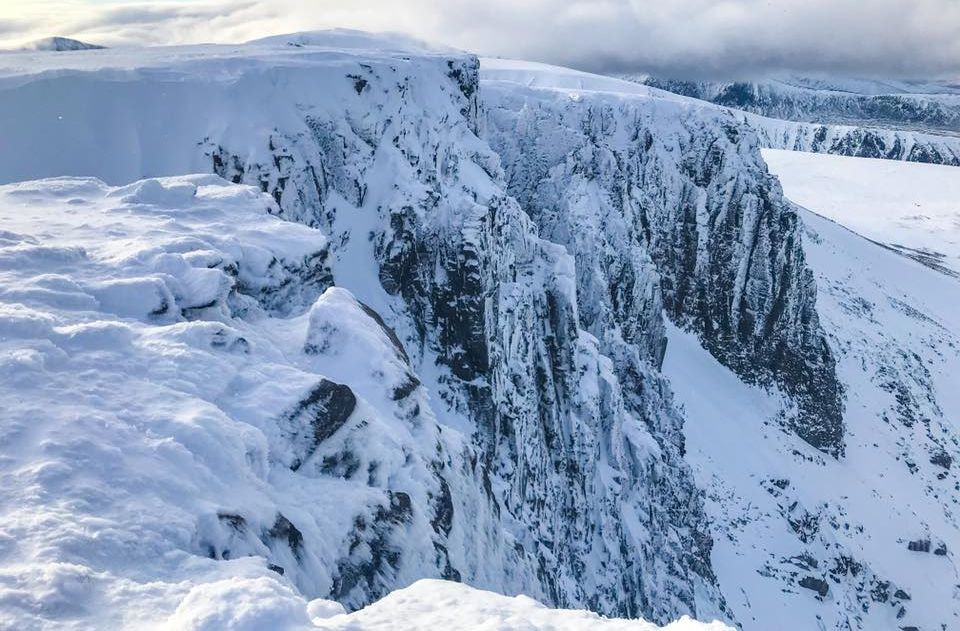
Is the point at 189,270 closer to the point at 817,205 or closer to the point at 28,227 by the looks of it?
the point at 28,227

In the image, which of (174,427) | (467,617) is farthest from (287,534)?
(467,617)

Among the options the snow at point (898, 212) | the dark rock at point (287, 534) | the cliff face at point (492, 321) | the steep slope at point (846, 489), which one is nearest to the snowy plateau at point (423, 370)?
the dark rock at point (287, 534)

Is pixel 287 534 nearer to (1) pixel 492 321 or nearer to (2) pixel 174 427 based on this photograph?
(2) pixel 174 427

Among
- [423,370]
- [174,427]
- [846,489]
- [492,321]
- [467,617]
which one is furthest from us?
[846,489]

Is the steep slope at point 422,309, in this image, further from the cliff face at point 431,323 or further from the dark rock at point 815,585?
the dark rock at point 815,585

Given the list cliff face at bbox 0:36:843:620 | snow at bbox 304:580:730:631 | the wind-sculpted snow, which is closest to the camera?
snow at bbox 304:580:730:631

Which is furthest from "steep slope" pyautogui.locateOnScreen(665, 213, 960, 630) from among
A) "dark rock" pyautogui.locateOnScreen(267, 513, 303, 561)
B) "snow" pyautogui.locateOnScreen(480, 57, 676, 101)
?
"dark rock" pyautogui.locateOnScreen(267, 513, 303, 561)

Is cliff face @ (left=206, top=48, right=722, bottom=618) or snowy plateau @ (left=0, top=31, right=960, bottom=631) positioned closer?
snowy plateau @ (left=0, top=31, right=960, bottom=631)

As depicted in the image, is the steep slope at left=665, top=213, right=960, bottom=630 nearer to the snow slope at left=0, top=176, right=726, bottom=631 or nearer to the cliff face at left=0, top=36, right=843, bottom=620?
the cliff face at left=0, top=36, right=843, bottom=620
